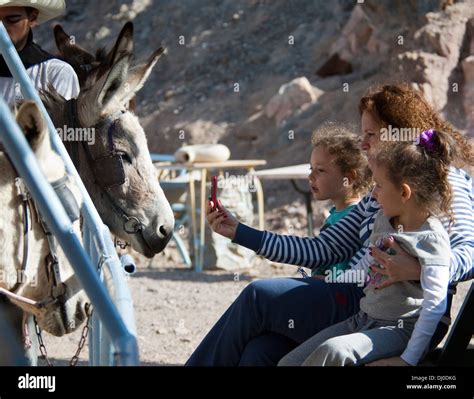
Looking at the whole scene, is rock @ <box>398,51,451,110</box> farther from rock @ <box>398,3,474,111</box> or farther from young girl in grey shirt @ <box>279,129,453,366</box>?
young girl in grey shirt @ <box>279,129,453,366</box>

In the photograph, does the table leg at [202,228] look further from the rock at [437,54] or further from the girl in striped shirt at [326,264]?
the girl in striped shirt at [326,264]

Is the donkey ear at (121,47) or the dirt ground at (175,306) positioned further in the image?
the dirt ground at (175,306)

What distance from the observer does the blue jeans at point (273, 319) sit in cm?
323

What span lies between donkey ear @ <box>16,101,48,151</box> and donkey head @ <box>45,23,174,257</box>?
140 centimetres

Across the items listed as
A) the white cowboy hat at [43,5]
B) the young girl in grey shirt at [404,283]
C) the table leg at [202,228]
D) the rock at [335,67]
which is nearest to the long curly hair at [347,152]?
the young girl in grey shirt at [404,283]

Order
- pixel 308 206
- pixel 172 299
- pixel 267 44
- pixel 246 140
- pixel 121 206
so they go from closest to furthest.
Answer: pixel 121 206
pixel 172 299
pixel 308 206
pixel 246 140
pixel 267 44

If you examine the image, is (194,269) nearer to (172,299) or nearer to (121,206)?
(172,299)

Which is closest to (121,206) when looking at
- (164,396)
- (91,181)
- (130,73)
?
(91,181)

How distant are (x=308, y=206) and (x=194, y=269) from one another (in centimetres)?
150

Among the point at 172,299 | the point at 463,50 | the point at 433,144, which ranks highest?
the point at 463,50

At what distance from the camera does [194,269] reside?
10805 millimetres

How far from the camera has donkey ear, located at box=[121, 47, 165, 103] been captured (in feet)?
13.8

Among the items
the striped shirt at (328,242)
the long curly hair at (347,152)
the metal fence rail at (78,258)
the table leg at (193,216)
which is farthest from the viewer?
the table leg at (193,216)

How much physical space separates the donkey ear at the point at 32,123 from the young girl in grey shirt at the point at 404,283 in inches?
42.2
